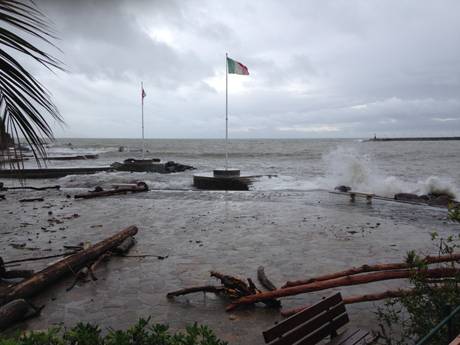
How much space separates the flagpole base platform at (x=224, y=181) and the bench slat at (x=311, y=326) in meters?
16.9

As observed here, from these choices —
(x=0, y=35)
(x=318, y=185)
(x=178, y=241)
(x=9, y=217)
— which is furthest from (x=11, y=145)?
(x=318, y=185)

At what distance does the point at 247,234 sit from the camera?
372 inches

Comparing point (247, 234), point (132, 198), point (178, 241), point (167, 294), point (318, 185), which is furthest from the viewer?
point (318, 185)

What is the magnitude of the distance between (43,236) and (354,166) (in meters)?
18.9

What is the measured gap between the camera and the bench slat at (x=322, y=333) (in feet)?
10.5

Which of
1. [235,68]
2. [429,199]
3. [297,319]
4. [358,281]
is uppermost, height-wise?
[235,68]

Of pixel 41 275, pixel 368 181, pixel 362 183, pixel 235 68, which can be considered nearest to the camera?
pixel 41 275

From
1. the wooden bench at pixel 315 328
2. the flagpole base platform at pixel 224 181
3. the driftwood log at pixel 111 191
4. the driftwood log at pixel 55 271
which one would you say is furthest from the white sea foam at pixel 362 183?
the wooden bench at pixel 315 328

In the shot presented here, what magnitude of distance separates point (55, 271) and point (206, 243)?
3.57 meters

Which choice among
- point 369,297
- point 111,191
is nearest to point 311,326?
point 369,297

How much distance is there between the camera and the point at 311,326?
331 cm

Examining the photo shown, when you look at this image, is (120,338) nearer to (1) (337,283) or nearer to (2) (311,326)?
(2) (311,326)

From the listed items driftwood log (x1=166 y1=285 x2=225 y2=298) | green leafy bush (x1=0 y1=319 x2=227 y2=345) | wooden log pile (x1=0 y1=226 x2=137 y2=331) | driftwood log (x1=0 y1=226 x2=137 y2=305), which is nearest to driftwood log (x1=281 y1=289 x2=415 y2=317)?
driftwood log (x1=166 y1=285 x2=225 y2=298)

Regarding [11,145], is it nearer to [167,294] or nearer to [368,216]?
[167,294]
